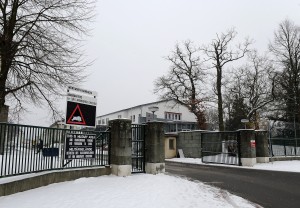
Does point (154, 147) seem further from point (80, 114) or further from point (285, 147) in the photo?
point (285, 147)

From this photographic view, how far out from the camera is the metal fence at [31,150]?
9.20 m

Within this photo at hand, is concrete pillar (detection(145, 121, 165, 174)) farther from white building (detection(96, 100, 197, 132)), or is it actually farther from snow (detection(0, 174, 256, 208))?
white building (detection(96, 100, 197, 132))

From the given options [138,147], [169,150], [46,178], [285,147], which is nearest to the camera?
[46,178]

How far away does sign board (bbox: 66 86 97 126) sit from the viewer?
12.5 meters

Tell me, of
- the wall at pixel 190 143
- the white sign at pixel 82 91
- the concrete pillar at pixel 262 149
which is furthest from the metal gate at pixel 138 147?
the wall at pixel 190 143

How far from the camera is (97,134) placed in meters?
13.4

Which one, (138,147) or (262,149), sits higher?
(138,147)

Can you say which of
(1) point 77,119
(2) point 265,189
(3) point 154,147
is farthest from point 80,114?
(2) point 265,189

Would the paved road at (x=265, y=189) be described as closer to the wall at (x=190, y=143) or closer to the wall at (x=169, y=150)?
the wall at (x=190, y=143)

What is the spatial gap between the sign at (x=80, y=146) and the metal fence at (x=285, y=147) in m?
17.2

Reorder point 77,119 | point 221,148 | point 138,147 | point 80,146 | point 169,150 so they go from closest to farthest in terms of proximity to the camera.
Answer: point 80,146
point 77,119
point 138,147
point 221,148
point 169,150

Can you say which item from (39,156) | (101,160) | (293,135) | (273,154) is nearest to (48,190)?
(39,156)

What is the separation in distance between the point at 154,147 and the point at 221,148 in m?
11.4

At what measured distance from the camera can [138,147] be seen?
1522 cm
